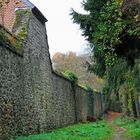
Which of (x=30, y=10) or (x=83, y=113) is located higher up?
(x=30, y=10)

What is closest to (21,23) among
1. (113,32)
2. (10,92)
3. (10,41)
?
(10,41)

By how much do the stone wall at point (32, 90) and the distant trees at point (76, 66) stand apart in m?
44.6

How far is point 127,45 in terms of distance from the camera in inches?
701

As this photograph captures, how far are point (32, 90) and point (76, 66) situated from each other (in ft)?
205

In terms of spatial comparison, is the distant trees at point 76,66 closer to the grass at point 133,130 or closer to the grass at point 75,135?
the grass at point 133,130

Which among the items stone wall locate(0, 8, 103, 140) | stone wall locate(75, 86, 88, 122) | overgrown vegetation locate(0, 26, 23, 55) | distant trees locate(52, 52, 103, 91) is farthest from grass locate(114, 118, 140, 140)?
distant trees locate(52, 52, 103, 91)

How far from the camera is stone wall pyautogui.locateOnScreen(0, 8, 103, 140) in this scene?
54.1 ft

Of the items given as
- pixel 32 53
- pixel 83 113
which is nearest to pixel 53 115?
pixel 32 53

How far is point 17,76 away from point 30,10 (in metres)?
5.67

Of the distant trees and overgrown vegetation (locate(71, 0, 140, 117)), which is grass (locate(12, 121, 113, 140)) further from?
the distant trees

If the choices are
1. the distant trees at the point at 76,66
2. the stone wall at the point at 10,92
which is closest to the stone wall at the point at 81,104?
the stone wall at the point at 10,92

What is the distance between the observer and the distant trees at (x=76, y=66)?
79.6 m

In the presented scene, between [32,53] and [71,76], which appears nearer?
[32,53]

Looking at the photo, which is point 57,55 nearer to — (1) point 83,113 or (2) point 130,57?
(1) point 83,113
